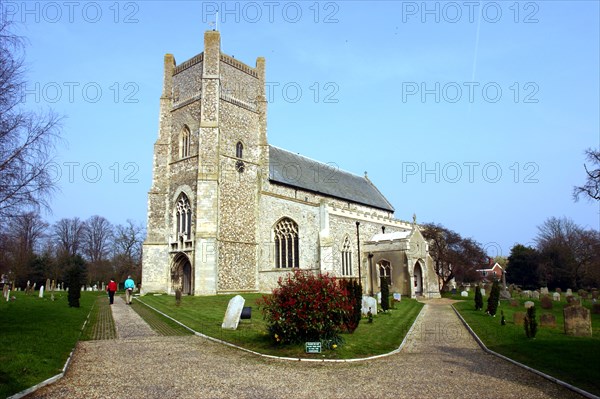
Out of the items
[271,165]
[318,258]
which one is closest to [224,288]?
[318,258]

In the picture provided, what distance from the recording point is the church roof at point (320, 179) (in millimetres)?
34250

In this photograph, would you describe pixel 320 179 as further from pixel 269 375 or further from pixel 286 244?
pixel 269 375

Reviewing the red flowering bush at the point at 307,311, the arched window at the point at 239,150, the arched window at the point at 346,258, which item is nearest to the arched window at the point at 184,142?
the arched window at the point at 239,150

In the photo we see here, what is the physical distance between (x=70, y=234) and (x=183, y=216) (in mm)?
48993

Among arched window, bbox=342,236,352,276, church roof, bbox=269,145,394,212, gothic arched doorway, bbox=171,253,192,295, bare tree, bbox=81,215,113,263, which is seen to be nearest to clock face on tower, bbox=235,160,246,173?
church roof, bbox=269,145,394,212

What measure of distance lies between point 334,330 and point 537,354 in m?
4.75

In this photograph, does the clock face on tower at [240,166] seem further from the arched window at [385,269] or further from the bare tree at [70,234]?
the bare tree at [70,234]

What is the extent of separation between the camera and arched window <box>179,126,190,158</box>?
30.0 m

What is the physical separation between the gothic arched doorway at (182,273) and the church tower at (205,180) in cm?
7

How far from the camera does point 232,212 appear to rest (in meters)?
28.5

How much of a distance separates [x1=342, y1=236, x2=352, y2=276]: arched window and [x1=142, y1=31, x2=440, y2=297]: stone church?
8cm

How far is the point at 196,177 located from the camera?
2812 centimetres

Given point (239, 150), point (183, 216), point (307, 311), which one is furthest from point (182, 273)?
point (307, 311)

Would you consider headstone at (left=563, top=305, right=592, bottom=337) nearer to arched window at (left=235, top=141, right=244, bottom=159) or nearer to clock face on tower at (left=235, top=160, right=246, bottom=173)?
clock face on tower at (left=235, top=160, right=246, bottom=173)
